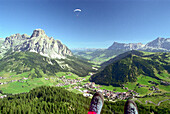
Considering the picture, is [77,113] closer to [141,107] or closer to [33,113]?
[33,113]

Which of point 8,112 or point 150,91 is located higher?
point 8,112

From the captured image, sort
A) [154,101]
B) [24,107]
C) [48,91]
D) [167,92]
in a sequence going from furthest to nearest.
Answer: [167,92] → [154,101] → [48,91] → [24,107]

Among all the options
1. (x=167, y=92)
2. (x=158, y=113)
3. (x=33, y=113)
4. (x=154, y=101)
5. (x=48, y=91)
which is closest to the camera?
(x=33, y=113)

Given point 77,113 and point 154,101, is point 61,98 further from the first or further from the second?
point 154,101

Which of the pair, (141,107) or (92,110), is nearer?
(92,110)

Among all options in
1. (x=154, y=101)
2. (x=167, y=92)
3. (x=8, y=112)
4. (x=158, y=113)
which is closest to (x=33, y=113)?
(x=8, y=112)

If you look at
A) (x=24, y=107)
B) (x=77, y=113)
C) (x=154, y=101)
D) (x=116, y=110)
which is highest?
(x=24, y=107)
